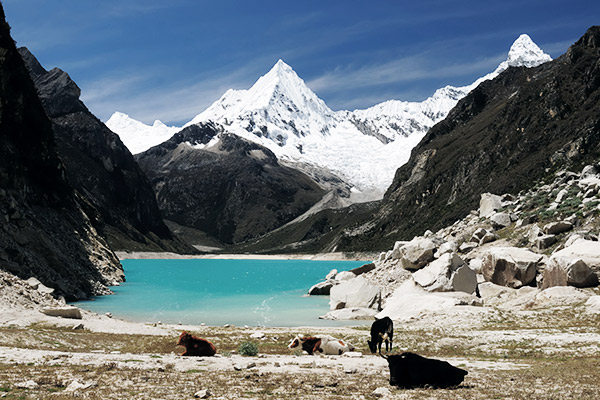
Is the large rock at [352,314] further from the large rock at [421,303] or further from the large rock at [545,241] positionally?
the large rock at [545,241]

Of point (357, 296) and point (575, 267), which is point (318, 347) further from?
point (357, 296)

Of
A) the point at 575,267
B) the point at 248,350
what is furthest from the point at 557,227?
the point at 248,350

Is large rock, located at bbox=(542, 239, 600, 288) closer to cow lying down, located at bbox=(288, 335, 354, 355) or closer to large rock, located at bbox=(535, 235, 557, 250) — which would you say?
large rock, located at bbox=(535, 235, 557, 250)

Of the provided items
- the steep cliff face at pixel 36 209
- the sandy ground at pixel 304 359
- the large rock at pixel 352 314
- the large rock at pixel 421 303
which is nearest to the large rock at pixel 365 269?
the large rock at pixel 352 314

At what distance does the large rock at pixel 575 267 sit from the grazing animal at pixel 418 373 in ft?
77.3

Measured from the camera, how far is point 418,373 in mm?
15344

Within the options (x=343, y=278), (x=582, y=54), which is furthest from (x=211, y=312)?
(x=582, y=54)

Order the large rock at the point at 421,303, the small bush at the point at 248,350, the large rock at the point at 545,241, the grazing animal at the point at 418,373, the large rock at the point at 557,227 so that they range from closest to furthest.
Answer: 1. the grazing animal at the point at 418,373
2. the small bush at the point at 248,350
3. the large rock at the point at 421,303
4. the large rock at the point at 545,241
5. the large rock at the point at 557,227

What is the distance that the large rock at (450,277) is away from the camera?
4175 centimetres

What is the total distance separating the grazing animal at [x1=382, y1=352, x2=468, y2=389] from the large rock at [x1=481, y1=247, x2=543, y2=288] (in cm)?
2860

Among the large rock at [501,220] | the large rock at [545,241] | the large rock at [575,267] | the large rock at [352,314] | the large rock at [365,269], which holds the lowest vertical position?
the large rock at [352,314]

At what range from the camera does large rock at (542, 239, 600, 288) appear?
34.1 meters

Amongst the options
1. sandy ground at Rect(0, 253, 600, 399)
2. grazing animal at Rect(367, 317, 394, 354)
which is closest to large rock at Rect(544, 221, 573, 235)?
sandy ground at Rect(0, 253, 600, 399)

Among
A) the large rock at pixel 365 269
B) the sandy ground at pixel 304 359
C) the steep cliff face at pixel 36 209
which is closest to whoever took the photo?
the sandy ground at pixel 304 359
